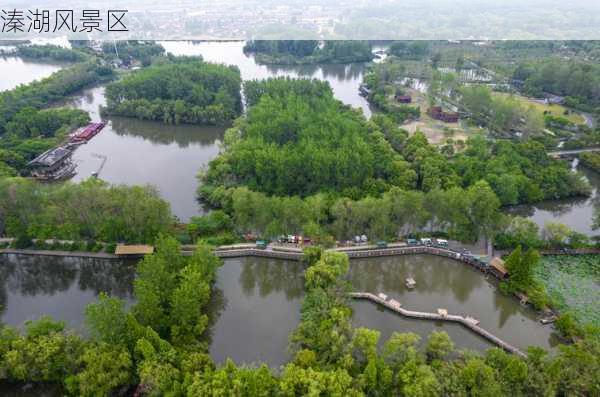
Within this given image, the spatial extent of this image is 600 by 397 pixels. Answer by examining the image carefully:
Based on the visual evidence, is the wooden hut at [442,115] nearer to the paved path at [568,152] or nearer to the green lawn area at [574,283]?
the paved path at [568,152]

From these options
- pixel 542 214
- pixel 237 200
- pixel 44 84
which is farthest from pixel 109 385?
pixel 44 84

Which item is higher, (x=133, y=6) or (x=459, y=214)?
(x=133, y=6)

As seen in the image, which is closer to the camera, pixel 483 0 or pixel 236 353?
pixel 236 353

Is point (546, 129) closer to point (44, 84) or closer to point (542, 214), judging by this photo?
point (542, 214)

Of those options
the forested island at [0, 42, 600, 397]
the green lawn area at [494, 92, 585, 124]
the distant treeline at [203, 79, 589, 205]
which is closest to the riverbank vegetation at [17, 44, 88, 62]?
the forested island at [0, 42, 600, 397]

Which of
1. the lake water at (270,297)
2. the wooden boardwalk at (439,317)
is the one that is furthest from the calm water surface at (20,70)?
the wooden boardwalk at (439,317)

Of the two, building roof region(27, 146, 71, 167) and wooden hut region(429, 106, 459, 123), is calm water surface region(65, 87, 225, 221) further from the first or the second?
wooden hut region(429, 106, 459, 123)

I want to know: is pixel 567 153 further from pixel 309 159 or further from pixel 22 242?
pixel 22 242
